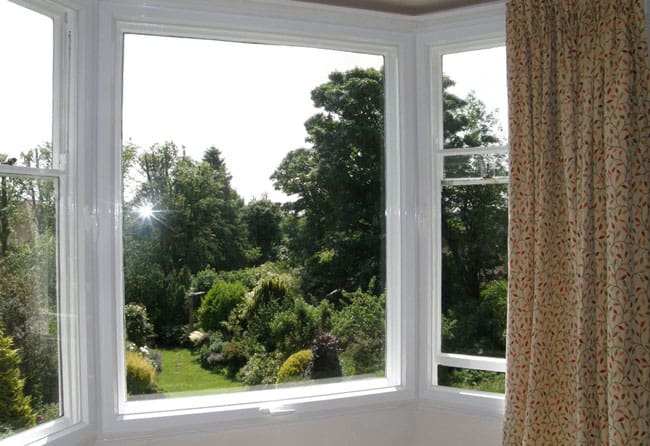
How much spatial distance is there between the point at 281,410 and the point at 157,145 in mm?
1301

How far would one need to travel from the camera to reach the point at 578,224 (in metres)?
1.91

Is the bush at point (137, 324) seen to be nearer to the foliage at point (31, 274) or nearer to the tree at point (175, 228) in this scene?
the tree at point (175, 228)

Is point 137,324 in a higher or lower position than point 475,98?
lower

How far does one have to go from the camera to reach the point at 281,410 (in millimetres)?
2275

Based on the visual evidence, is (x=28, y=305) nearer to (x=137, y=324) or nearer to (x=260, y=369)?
(x=137, y=324)

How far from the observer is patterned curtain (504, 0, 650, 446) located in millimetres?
1769

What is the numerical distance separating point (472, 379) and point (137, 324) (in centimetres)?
158

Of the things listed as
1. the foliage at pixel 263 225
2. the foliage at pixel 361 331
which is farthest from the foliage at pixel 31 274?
the foliage at pixel 361 331

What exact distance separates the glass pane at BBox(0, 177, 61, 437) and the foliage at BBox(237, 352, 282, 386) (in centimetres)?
76

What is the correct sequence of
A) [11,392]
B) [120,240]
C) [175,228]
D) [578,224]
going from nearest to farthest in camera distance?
[11,392] → [578,224] → [120,240] → [175,228]

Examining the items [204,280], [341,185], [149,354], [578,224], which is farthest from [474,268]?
[149,354]

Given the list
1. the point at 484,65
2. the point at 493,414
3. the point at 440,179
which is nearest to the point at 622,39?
the point at 484,65

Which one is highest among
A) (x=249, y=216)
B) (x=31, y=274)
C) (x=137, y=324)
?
(x=249, y=216)

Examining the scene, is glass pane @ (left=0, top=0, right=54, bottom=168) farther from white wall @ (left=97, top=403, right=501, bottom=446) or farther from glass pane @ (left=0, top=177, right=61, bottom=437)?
white wall @ (left=97, top=403, right=501, bottom=446)
